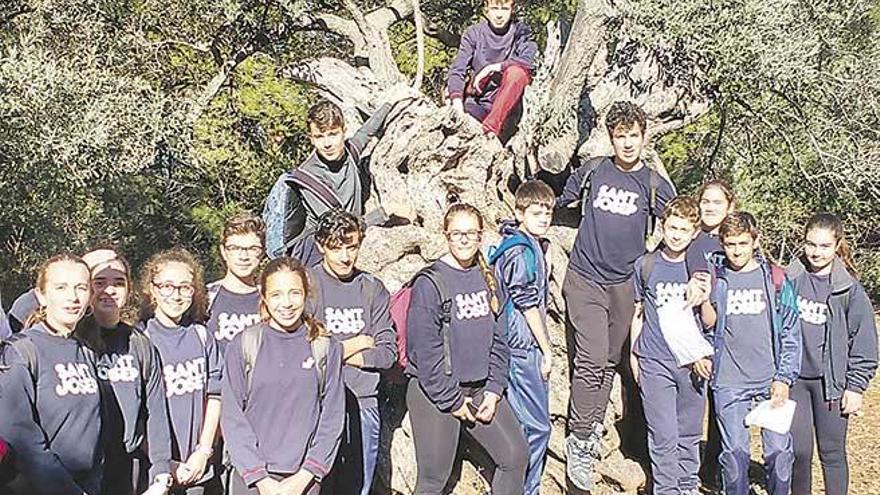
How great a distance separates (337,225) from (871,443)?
228 inches

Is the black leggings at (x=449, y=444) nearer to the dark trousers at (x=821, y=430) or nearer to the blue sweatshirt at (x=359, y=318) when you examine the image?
the blue sweatshirt at (x=359, y=318)

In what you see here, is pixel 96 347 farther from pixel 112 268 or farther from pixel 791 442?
pixel 791 442

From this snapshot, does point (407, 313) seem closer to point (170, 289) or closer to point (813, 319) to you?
point (170, 289)

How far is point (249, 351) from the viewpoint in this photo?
168 inches

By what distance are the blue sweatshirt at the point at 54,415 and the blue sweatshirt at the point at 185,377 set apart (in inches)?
20.4

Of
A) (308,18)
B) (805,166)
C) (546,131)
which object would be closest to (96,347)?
(546,131)

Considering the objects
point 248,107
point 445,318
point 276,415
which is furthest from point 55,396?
point 248,107

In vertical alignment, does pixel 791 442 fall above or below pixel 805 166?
below

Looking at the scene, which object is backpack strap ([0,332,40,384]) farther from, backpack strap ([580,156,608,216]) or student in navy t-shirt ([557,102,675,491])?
backpack strap ([580,156,608,216])

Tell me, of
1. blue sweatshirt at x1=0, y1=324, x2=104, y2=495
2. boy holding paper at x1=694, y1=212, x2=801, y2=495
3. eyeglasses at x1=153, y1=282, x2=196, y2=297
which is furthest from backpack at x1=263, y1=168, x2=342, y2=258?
boy holding paper at x1=694, y1=212, x2=801, y2=495

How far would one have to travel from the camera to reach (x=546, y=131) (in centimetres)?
714

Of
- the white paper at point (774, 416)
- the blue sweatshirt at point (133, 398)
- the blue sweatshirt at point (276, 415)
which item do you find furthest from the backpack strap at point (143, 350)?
the white paper at point (774, 416)

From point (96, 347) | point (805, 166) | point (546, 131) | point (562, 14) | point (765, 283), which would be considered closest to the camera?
point (96, 347)

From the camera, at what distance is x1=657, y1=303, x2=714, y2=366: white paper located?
17.4 ft
